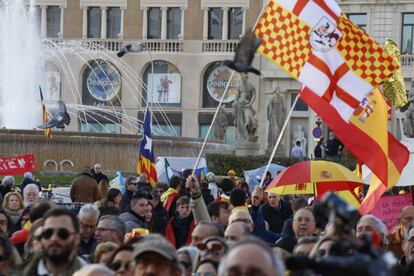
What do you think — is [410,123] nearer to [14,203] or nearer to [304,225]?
[14,203]

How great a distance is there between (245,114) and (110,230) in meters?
34.5

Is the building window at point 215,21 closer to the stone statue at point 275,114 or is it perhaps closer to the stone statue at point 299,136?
the stone statue at point 299,136

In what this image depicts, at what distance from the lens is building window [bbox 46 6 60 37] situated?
68.3m

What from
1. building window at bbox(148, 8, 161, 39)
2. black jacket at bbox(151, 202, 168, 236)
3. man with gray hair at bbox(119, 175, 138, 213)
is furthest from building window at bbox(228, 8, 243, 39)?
black jacket at bbox(151, 202, 168, 236)

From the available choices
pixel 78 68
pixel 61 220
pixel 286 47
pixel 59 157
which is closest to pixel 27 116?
pixel 78 68

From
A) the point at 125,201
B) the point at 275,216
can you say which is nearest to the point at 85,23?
the point at 125,201

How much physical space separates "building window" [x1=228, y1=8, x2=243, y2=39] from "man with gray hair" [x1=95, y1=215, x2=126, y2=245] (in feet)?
187

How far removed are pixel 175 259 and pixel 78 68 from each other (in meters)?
60.5

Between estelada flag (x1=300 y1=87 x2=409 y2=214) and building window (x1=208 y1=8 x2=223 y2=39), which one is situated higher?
building window (x1=208 y1=8 x2=223 y2=39)

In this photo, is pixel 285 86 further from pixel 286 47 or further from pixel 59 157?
pixel 286 47

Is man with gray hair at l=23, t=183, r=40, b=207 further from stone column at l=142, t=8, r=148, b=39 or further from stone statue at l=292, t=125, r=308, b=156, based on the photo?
stone column at l=142, t=8, r=148, b=39

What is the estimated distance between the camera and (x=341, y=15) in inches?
555

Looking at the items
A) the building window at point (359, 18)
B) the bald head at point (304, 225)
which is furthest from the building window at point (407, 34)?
the bald head at point (304, 225)

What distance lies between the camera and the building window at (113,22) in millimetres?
68250
